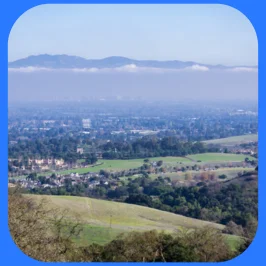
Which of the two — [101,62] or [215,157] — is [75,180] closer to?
[101,62]

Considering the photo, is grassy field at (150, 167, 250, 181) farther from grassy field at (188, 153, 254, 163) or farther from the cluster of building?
the cluster of building

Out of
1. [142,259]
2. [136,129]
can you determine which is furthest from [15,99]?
[142,259]

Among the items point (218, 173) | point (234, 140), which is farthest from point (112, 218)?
point (234, 140)

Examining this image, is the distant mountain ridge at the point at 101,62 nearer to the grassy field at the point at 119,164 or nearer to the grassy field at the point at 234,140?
the grassy field at the point at 234,140

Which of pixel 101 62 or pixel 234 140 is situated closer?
pixel 101 62

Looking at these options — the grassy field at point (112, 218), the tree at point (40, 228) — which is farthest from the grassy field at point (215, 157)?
the tree at point (40, 228)

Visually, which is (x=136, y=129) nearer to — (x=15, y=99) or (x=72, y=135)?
(x=72, y=135)

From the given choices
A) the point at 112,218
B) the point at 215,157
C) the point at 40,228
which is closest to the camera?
the point at 112,218

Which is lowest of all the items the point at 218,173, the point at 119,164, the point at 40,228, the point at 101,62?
the point at 40,228
